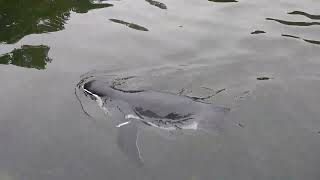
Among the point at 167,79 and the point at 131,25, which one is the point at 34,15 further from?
the point at 167,79

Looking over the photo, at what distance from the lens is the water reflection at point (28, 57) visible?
18.2ft

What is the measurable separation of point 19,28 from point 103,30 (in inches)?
45.2

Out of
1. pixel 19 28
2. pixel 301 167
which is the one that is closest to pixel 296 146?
pixel 301 167

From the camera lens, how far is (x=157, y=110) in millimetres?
4555

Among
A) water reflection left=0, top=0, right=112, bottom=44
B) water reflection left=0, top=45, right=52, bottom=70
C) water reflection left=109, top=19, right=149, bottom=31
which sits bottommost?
water reflection left=0, top=45, right=52, bottom=70

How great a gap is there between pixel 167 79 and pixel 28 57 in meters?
1.77

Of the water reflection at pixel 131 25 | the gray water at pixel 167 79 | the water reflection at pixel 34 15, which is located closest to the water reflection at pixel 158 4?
the gray water at pixel 167 79

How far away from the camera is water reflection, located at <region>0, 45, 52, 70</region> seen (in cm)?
556

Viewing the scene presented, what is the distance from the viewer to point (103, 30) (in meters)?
6.52

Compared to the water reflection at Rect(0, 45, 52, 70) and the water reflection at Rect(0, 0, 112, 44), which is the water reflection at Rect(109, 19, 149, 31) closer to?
the water reflection at Rect(0, 0, 112, 44)

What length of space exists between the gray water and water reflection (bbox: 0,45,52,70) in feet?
0.04

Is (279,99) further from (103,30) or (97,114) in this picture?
(103,30)

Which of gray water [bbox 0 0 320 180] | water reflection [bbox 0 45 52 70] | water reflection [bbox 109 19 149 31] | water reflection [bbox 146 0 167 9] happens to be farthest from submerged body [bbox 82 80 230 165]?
water reflection [bbox 146 0 167 9]

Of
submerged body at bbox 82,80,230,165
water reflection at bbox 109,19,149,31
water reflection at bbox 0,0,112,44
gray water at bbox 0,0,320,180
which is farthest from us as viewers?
water reflection at bbox 109,19,149,31
